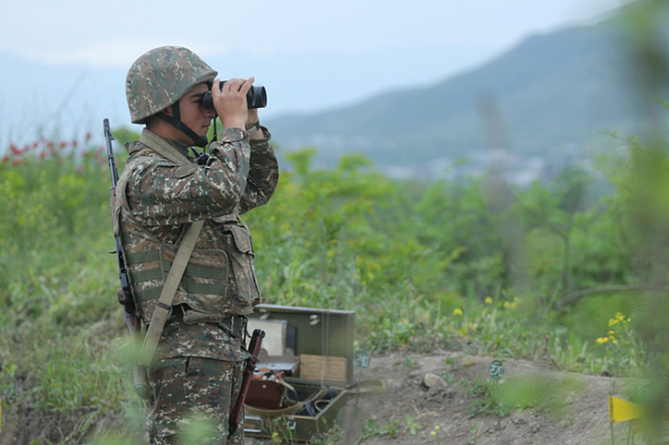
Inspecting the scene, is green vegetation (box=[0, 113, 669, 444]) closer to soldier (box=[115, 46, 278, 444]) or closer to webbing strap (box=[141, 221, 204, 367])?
webbing strap (box=[141, 221, 204, 367])

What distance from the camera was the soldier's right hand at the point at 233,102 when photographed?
263 centimetres

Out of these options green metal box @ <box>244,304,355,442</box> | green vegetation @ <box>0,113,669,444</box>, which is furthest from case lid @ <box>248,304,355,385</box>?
green vegetation @ <box>0,113,669,444</box>

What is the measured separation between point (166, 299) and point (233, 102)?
0.75 meters

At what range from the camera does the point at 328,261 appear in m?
5.80

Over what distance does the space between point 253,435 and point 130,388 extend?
0.92 metres

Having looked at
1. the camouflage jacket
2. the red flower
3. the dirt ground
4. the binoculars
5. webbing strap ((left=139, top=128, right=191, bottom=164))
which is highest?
the red flower

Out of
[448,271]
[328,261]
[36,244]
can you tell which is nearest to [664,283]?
[328,261]

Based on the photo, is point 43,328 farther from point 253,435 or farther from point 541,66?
point 541,66

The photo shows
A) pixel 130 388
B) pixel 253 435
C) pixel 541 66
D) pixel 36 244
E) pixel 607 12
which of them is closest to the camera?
pixel 607 12

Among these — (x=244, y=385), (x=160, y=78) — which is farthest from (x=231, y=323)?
(x=160, y=78)

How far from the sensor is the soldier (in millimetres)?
2564

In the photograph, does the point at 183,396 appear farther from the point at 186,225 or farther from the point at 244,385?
the point at 186,225

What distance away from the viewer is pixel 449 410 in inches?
161

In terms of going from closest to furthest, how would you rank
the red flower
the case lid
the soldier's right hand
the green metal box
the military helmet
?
the soldier's right hand, the military helmet, the green metal box, the case lid, the red flower
